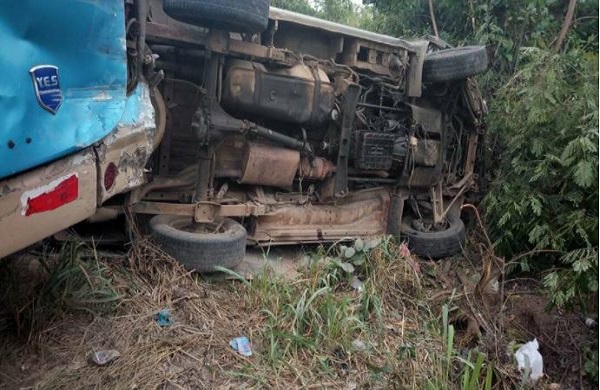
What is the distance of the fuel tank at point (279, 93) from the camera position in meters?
3.71

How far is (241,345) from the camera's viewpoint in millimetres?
2729

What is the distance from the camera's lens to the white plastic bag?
2750mm

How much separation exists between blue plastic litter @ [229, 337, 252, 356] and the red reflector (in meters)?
1.21

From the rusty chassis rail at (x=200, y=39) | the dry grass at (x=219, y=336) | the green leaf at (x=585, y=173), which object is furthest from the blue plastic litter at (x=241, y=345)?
the green leaf at (x=585, y=173)

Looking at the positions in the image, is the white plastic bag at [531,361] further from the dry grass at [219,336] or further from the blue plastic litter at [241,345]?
the blue plastic litter at [241,345]

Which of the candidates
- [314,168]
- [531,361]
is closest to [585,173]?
[531,361]

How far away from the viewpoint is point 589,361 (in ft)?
9.37

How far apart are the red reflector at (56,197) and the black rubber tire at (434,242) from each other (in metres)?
3.33

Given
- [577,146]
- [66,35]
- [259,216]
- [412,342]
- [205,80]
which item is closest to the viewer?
[66,35]

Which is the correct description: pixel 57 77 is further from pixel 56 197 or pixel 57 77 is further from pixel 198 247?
pixel 198 247

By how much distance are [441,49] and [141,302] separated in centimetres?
364

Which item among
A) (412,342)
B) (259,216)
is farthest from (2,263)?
(412,342)

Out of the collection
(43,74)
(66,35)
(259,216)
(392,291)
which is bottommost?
(392,291)

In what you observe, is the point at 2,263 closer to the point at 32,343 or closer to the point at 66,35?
the point at 32,343
